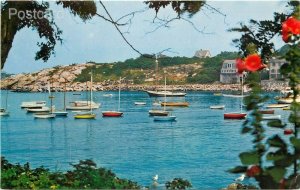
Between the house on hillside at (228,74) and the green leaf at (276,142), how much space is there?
7.24 ft

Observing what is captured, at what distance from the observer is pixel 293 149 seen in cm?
309

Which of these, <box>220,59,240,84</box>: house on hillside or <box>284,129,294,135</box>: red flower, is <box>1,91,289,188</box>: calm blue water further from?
<box>284,129,294,135</box>: red flower

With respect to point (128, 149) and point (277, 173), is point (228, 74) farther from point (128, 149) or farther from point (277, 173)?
point (277, 173)

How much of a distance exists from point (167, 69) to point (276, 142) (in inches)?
92.2

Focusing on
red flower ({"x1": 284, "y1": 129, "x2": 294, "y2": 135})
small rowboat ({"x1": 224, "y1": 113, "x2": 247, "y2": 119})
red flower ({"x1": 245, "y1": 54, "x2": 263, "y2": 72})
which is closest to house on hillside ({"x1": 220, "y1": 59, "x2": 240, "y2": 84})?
small rowboat ({"x1": 224, "y1": 113, "x2": 247, "y2": 119})

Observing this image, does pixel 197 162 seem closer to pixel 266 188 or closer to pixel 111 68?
pixel 111 68

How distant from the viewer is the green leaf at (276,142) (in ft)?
9.94

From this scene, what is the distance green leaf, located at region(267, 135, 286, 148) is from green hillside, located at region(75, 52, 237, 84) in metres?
2.02

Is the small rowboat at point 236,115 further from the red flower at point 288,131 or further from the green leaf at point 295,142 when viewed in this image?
the green leaf at point 295,142

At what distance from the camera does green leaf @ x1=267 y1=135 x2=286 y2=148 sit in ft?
9.94

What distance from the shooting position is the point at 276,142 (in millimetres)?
3027

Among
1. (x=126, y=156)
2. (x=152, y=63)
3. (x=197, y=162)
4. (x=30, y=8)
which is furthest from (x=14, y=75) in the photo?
(x=197, y=162)

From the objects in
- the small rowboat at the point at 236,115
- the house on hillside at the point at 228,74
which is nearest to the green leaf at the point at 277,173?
the house on hillside at the point at 228,74

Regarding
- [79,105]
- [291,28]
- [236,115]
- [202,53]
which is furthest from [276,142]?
[79,105]
